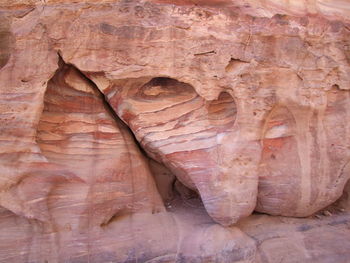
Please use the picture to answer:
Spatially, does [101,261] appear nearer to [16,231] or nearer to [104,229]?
[104,229]

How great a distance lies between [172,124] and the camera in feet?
9.95

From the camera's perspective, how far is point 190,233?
307cm

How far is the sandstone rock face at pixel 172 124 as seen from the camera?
2.74 metres

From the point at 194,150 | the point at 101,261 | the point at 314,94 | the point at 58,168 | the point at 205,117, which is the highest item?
the point at 314,94

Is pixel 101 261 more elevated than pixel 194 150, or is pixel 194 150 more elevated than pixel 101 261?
pixel 194 150

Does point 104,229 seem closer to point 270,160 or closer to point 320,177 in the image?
point 270,160

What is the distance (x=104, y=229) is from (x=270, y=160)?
1.57 meters

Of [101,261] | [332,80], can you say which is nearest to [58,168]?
[101,261]

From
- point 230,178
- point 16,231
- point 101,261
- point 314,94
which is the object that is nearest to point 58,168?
point 16,231

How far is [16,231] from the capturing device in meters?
2.92

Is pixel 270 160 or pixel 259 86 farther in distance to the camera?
pixel 270 160

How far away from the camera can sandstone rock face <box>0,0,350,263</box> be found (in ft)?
9.00

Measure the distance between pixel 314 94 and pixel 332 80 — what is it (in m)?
0.22

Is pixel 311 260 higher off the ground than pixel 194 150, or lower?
lower
